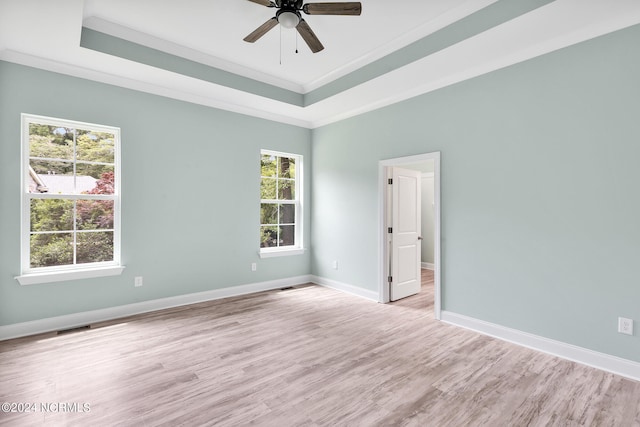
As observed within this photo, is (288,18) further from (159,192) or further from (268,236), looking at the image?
(268,236)

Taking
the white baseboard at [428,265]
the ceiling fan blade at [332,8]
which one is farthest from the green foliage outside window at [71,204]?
the white baseboard at [428,265]

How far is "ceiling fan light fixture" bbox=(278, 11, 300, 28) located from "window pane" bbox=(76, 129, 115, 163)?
2645mm

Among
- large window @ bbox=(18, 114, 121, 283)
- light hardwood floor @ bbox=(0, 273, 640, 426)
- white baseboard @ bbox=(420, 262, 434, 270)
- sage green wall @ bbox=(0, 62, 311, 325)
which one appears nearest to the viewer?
light hardwood floor @ bbox=(0, 273, 640, 426)

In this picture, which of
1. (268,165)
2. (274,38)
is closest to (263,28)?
(274,38)

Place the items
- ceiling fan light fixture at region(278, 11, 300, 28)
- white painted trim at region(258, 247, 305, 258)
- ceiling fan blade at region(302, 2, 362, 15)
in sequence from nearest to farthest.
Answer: ceiling fan blade at region(302, 2, 362, 15), ceiling fan light fixture at region(278, 11, 300, 28), white painted trim at region(258, 247, 305, 258)

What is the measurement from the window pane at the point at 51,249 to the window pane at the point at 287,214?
2855mm

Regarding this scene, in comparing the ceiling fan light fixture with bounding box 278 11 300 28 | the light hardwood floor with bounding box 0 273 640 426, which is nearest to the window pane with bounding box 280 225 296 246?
the light hardwood floor with bounding box 0 273 640 426

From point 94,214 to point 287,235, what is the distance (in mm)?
2773

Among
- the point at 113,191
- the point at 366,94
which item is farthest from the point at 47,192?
the point at 366,94

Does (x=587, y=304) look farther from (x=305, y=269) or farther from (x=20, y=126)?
(x=20, y=126)

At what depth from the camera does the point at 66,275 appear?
340 centimetres

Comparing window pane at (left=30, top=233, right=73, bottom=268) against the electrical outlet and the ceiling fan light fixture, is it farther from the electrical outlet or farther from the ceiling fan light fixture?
the electrical outlet

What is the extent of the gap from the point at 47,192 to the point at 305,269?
12.0 ft

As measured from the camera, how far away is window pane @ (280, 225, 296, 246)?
5410mm
